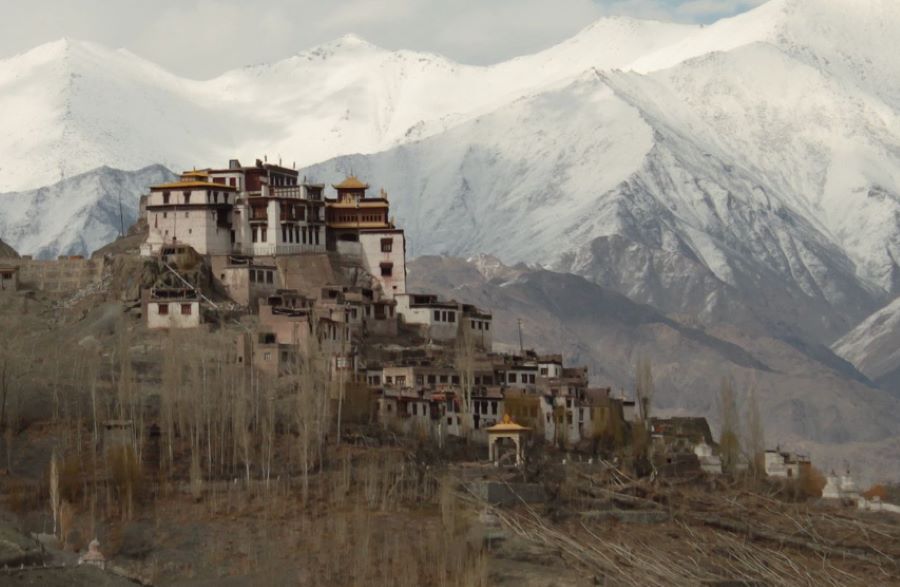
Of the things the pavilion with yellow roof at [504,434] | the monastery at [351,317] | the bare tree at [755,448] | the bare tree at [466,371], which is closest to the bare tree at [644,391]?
the monastery at [351,317]

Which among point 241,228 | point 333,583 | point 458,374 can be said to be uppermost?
point 241,228

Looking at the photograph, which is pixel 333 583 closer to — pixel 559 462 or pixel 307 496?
pixel 307 496

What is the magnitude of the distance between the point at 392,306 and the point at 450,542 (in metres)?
41.1

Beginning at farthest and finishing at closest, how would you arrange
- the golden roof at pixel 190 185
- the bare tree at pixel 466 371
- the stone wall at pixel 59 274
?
1. the golden roof at pixel 190 185
2. the stone wall at pixel 59 274
3. the bare tree at pixel 466 371

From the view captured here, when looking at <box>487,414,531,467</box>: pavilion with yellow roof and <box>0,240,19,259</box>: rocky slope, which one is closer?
<box>487,414,531,467</box>: pavilion with yellow roof

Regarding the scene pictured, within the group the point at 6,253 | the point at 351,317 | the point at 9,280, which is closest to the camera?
the point at 351,317

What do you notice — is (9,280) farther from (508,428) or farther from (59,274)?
(508,428)

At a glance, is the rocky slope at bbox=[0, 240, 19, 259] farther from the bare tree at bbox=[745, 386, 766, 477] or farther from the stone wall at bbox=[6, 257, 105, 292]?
the bare tree at bbox=[745, 386, 766, 477]

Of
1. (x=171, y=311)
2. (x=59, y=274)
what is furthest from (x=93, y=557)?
(x=59, y=274)

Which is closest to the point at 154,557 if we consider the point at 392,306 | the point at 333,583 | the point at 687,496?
the point at 333,583

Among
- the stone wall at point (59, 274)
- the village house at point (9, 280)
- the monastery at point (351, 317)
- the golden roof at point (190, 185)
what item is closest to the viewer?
the monastery at point (351, 317)

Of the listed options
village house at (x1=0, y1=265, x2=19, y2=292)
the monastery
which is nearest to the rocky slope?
the monastery

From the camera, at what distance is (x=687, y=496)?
117625 millimetres

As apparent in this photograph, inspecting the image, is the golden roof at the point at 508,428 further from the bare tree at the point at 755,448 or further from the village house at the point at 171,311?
the bare tree at the point at 755,448
